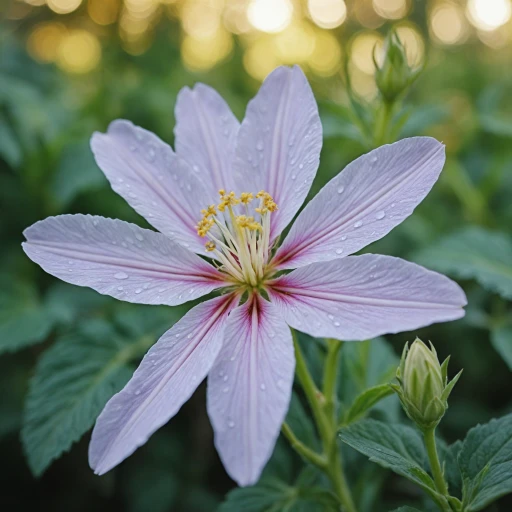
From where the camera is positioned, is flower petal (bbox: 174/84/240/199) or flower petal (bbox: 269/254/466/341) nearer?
flower petal (bbox: 269/254/466/341)

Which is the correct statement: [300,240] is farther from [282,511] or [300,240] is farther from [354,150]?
[354,150]

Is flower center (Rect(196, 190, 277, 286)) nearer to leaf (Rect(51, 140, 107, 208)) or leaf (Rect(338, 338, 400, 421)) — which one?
leaf (Rect(338, 338, 400, 421))

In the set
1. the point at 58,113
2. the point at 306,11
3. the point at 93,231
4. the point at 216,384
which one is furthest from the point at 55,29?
the point at 216,384

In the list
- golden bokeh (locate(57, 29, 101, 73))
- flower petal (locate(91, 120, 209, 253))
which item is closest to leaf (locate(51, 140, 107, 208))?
flower petal (locate(91, 120, 209, 253))

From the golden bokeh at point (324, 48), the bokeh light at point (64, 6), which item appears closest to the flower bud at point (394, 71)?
the golden bokeh at point (324, 48)

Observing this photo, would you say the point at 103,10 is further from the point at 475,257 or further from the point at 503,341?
the point at 503,341

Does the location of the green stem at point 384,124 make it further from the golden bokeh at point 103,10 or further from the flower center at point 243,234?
the golden bokeh at point 103,10
